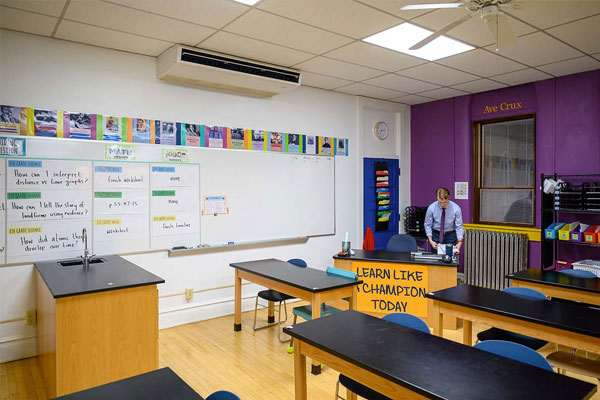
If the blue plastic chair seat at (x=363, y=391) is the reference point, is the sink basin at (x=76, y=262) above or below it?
above

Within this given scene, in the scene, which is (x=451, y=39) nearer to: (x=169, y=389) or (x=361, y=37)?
(x=361, y=37)

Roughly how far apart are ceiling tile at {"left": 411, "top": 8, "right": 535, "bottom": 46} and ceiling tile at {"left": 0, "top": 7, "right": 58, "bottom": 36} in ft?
9.88

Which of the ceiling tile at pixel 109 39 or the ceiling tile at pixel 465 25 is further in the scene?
the ceiling tile at pixel 109 39

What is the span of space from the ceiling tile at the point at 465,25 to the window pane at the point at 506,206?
262cm

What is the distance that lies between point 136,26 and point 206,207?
1961 mm

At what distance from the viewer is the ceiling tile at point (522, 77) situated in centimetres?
473

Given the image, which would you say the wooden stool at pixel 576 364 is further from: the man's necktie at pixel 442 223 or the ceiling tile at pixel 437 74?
the ceiling tile at pixel 437 74

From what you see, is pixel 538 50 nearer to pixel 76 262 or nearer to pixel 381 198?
pixel 381 198

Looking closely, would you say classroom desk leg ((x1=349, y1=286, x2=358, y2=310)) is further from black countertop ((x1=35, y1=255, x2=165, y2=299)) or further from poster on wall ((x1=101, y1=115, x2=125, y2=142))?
poster on wall ((x1=101, y1=115, x2=125, y2=142))

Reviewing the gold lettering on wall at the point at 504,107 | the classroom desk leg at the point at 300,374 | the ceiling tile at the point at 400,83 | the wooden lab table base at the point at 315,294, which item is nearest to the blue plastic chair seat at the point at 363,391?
the classroom desk leg at the point at 300,374

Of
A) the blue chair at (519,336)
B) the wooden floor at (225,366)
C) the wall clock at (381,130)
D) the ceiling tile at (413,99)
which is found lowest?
the wooden floor at (225,366)

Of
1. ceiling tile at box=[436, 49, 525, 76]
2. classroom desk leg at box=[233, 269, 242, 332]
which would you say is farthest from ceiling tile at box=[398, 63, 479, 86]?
classroom desk leg at box=[233, 269, 242, 332]

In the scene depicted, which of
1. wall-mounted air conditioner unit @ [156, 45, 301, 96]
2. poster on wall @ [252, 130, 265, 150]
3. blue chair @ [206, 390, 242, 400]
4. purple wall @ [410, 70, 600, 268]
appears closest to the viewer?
blue chair @ [206, 390, 242, 400]

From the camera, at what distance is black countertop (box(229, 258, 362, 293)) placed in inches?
126
